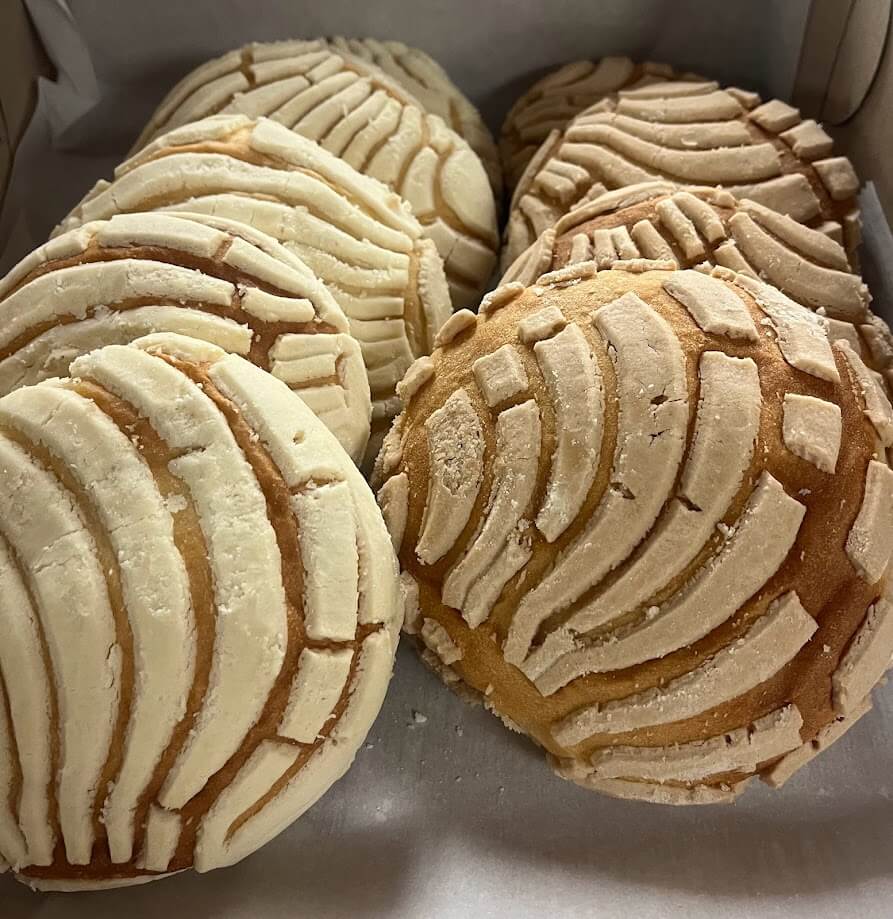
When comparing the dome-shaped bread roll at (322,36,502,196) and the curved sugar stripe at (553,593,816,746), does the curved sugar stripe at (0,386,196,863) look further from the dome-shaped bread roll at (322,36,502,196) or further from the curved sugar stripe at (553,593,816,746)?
the dome-shaped bread roll at (322,36,502,196)

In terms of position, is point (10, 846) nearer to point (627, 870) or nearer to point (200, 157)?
point (627, 870)

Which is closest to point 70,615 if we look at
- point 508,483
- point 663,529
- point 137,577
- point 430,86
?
point 137,577

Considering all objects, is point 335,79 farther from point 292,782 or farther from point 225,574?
point 292,782

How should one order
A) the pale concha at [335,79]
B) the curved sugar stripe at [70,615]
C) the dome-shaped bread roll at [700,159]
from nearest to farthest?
the curved sugar stripe at [70,615]
the dome-shaped bread roll at [700,159]
the pale concha at [335,79]

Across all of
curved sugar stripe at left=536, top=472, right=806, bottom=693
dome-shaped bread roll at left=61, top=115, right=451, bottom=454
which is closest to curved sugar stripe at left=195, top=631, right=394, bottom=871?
curved sugar stripe at left=536, top=472, right=806, bottom=693

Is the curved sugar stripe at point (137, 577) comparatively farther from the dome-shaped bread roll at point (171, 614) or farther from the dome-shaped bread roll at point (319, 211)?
the dome-shaped bread roll at point (319, 211)

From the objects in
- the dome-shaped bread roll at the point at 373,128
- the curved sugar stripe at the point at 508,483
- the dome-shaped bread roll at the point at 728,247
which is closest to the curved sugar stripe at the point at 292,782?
the curved sugar stripe at the point at 508,483

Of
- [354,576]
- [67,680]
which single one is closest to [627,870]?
[354,576]
